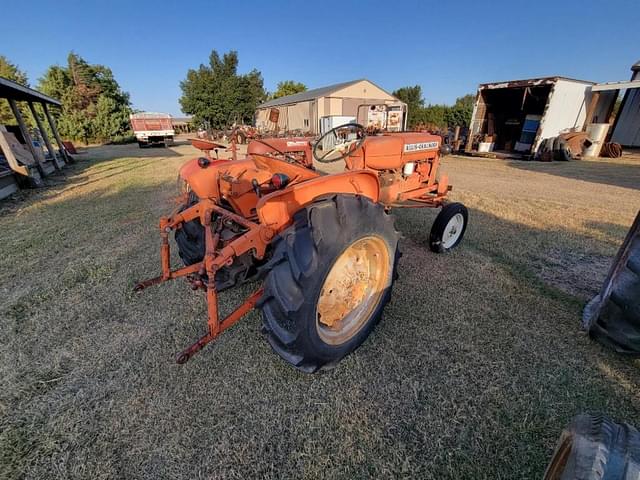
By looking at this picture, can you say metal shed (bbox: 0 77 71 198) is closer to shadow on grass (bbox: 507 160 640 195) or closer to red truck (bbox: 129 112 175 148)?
red truck (bbox: 129 112 175 148)

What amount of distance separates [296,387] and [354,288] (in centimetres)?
68

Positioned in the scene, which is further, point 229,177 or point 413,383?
point 229,177

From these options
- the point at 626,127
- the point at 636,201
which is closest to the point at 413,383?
the point at 636,201

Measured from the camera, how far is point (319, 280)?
1.40 meters

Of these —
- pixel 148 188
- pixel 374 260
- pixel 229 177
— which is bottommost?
pixel 148 188

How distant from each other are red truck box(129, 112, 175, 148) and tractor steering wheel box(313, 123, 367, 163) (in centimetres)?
1920

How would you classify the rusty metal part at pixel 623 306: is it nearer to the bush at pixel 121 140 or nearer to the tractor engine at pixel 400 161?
Result: the tractor engine at pixel 400 161

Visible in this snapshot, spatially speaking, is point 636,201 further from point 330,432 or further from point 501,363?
point 330,432

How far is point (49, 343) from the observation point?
194cm

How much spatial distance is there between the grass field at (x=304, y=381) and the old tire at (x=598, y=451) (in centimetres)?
58

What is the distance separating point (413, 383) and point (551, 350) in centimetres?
97

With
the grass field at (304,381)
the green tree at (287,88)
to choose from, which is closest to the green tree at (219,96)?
the green tree at (287,88)

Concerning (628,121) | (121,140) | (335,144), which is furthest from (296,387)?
(121,140)

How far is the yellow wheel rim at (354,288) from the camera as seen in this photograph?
1.77m
